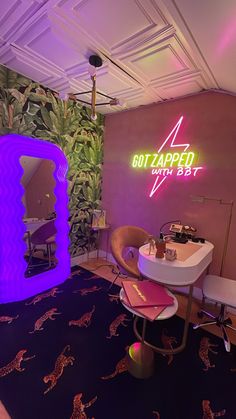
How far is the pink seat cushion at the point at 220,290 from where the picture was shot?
77.1 inches

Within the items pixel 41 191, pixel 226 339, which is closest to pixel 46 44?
pixel 41 191

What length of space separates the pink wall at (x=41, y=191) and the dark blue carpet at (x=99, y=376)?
1.28 m

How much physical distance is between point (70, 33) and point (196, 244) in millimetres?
2502

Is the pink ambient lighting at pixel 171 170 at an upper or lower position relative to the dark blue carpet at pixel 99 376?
upper

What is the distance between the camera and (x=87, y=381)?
1.61 m

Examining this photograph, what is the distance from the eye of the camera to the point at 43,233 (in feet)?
9.89

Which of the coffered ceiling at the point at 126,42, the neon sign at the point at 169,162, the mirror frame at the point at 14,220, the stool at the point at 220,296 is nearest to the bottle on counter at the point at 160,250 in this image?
the stool at the point at 220,296

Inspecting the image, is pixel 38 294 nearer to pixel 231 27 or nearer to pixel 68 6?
pixel 68 6

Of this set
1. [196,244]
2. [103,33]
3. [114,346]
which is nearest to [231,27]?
[103,33]

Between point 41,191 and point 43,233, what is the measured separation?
624 millimetres

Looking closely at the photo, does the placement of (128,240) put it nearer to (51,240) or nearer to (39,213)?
(51,240)

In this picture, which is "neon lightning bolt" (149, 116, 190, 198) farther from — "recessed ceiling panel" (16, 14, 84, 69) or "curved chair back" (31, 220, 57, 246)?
"curved chair back" (31, 220, 57, 246)

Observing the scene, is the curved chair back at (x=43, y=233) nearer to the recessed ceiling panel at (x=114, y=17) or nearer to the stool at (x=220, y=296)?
the stool at (x=220, y=296)

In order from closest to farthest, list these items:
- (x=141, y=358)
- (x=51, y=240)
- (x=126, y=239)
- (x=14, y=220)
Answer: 1. (x=141, y=358)
2. (x=14, y=220)
3. (x=126, y=239)
4. (x=51, y=240)
